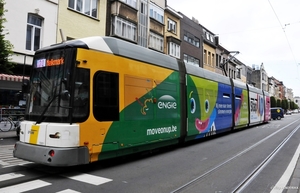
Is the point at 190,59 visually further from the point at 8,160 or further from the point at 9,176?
the point at 9,176

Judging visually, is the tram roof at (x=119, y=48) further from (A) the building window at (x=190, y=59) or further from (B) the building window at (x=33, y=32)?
(A) the building window at (x=190, y=59)

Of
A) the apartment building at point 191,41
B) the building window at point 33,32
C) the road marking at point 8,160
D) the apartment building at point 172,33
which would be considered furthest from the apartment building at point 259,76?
the road marking at point 8,160

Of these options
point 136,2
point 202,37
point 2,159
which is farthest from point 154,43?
point 2,159

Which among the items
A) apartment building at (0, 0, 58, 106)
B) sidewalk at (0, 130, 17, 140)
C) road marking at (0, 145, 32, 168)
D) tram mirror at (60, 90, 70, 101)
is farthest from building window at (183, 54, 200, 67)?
tram mirror at (60, 90, 70, 101)

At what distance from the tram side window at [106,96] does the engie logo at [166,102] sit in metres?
2.12

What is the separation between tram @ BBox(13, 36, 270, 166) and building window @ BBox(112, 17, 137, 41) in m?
12.0

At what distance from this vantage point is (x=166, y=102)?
9078mm

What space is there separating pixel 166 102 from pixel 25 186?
203 inches

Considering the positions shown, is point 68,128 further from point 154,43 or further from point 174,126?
point 154,43

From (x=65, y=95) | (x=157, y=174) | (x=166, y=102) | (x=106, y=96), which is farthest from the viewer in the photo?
(x=166, y=102)

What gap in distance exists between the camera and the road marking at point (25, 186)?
4.99 metres

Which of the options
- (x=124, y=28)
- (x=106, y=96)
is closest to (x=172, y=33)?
(x=124, y=28)

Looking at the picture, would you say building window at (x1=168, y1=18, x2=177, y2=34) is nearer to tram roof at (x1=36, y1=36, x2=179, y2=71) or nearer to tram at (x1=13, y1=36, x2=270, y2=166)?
tram roof at (x1=36, y1=36, x2=179, y2=71)

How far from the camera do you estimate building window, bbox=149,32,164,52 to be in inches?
994
